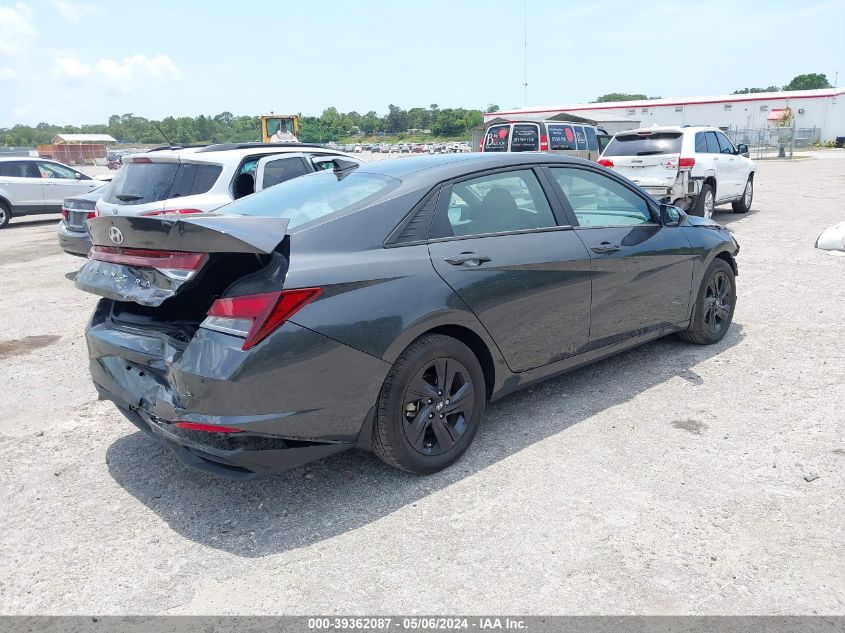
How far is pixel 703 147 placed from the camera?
11992 millimetres

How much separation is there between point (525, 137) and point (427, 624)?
55.8ft

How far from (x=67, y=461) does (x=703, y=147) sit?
1139cm

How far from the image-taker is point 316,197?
3.86 m

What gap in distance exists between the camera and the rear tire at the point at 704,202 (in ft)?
38.8

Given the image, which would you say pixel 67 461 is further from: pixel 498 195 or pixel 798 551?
pixel 798 551

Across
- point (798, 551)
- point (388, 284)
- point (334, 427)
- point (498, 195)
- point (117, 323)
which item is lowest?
point (798, 551)

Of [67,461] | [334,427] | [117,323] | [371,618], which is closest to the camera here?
[371,618]

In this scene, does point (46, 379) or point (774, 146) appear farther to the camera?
point (774, 146)

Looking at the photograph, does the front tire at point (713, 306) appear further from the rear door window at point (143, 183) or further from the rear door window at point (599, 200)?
the rear door window at point (143, 183)

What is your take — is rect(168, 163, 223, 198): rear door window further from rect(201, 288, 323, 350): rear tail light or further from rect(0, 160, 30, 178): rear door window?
rect(0, 160, 30, 178): rear door window

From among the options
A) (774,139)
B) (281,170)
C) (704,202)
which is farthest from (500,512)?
(774,139)

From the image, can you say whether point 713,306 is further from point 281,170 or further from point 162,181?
point 162,181

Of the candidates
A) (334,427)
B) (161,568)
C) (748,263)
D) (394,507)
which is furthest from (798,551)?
(748,263)

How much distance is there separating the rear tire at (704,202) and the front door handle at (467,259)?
362 inches
